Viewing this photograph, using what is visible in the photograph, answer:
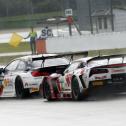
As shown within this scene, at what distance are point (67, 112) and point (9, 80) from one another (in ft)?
19.7

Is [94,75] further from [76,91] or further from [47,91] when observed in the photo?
[47,91]

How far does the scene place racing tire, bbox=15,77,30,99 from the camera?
62.7ft

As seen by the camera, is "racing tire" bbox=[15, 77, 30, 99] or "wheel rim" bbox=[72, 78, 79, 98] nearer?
"wheel rim" bbox=[72, 78, 79, 98]

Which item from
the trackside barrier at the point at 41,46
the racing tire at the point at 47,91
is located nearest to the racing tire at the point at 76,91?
the racing tire at the point at 47,91

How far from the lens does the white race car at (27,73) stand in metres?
18.5

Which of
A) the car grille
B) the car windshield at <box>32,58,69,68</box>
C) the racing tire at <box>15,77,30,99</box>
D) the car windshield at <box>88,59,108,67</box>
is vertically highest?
the car windshield at <box>88,59,108,67</box>

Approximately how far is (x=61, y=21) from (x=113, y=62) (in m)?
33.4

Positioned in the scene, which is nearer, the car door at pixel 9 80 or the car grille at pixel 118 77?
the car grille at pixel 118 77

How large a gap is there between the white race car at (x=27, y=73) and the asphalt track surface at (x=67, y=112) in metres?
0.60

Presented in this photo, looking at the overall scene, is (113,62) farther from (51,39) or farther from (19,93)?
(51,39)

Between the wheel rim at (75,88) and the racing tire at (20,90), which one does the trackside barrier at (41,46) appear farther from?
the wheel rim at (75,88)

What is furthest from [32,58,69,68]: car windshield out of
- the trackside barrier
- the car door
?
the trackside barrier

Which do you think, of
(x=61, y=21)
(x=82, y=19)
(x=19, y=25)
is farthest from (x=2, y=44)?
(x=82, y=19)

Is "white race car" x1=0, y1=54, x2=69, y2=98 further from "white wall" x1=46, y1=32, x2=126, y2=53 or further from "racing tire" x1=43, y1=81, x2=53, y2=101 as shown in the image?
"white wall" x1=46, y1=32, x2=126, y2=53
